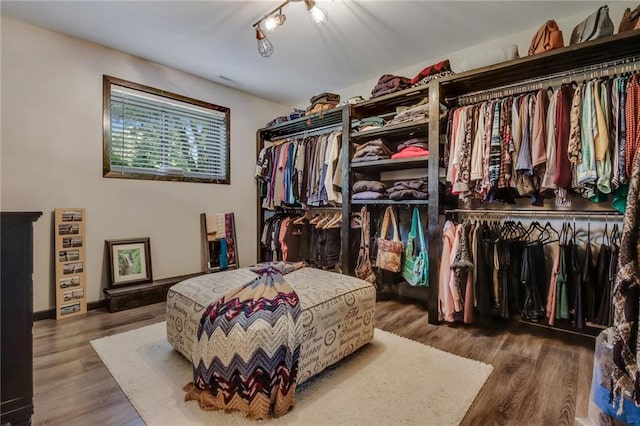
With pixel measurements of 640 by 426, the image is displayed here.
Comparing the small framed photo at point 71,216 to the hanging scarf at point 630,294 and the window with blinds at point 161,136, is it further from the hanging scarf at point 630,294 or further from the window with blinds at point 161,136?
the hanging scarf at point 630,294

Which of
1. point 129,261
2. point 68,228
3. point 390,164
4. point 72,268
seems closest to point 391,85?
point 390,164

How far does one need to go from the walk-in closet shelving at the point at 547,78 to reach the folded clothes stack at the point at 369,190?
24.9 inches

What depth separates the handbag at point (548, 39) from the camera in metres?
2.03

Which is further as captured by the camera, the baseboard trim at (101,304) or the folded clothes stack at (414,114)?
the folded clothes stack at (414,114)

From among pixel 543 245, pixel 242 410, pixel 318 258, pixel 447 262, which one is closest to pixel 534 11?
pixel 543 245

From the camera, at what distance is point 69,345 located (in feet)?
6.59

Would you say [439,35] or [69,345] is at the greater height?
[439,35]

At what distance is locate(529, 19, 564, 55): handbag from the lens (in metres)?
2.03

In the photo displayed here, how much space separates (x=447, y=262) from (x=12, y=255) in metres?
2.51

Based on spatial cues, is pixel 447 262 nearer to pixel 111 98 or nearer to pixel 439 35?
pixel 439 35

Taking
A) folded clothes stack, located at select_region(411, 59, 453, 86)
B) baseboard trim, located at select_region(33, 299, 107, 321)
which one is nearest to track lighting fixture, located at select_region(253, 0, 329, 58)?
folded clothes stack, located at select_region(411, 59, 453, 86)

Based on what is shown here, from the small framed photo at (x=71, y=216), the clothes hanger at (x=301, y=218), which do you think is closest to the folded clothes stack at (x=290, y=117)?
the clothes hanger at (x=301, y=218)

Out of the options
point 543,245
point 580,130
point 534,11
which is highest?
point 534,11

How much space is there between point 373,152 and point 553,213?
5.01 feet
